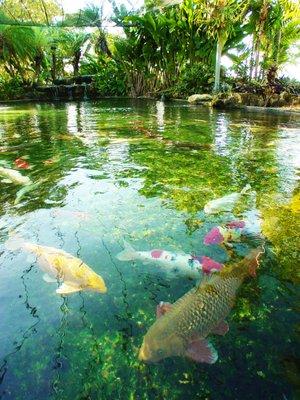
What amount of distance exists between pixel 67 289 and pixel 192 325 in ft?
2.88

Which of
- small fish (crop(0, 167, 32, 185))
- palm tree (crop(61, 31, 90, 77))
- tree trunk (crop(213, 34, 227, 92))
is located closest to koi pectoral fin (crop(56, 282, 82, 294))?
small fish (crop(0, 167, 32, 185))

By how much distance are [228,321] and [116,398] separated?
2.48 ft

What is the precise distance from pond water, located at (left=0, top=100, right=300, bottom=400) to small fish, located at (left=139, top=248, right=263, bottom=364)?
9 centimetres

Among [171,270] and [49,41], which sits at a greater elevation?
[49,41]

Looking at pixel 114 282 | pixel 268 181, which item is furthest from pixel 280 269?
pixel 268 181

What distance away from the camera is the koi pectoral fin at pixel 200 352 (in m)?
1.59

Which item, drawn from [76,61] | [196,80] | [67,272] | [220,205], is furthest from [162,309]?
[76,61]

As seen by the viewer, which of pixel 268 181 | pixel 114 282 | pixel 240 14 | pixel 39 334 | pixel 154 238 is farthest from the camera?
pixel 240 14

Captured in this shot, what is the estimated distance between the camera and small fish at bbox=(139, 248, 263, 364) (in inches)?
60.5

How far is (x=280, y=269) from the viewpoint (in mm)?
2352

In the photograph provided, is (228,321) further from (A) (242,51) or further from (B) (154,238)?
(A) (242,51)

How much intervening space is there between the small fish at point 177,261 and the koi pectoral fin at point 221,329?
517 mm

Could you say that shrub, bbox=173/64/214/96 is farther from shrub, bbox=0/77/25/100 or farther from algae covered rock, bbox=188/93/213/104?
shrub, bbox=0/77/25/100

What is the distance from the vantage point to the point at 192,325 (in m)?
1.59
